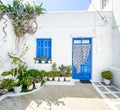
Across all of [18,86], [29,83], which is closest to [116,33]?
[29,83]

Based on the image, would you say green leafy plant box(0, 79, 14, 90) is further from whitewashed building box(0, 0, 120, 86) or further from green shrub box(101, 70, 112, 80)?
green shrub box(101, 70, 112, 80)

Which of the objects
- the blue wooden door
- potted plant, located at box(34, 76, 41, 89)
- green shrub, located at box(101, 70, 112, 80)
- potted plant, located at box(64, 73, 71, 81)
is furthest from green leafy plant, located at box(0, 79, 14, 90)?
green shrub, located at box(101, 70, 112, 80)

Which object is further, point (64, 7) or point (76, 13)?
point (64, 7)

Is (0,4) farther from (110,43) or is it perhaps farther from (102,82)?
(102,82)

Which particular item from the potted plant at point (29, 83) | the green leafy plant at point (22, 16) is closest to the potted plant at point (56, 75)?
the potted plant at point (29, 83)

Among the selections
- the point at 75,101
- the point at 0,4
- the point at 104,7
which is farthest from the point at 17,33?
the point at 104,7

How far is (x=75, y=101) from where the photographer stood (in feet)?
13.8

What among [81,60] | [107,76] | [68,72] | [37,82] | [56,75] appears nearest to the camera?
[37,82]

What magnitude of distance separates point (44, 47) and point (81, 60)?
7.18 ft

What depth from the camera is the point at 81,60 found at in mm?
7055

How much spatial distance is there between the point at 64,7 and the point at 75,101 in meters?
6.54

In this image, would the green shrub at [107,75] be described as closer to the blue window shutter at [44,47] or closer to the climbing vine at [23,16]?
Answer: the blue window shutter at [44,47]

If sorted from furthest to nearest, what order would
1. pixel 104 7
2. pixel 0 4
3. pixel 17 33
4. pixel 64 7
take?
pixel 64 7 → pixel 104 7 → pixel 17 33 → pixel 0 4

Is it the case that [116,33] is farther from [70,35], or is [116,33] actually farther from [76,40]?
[70,35]
